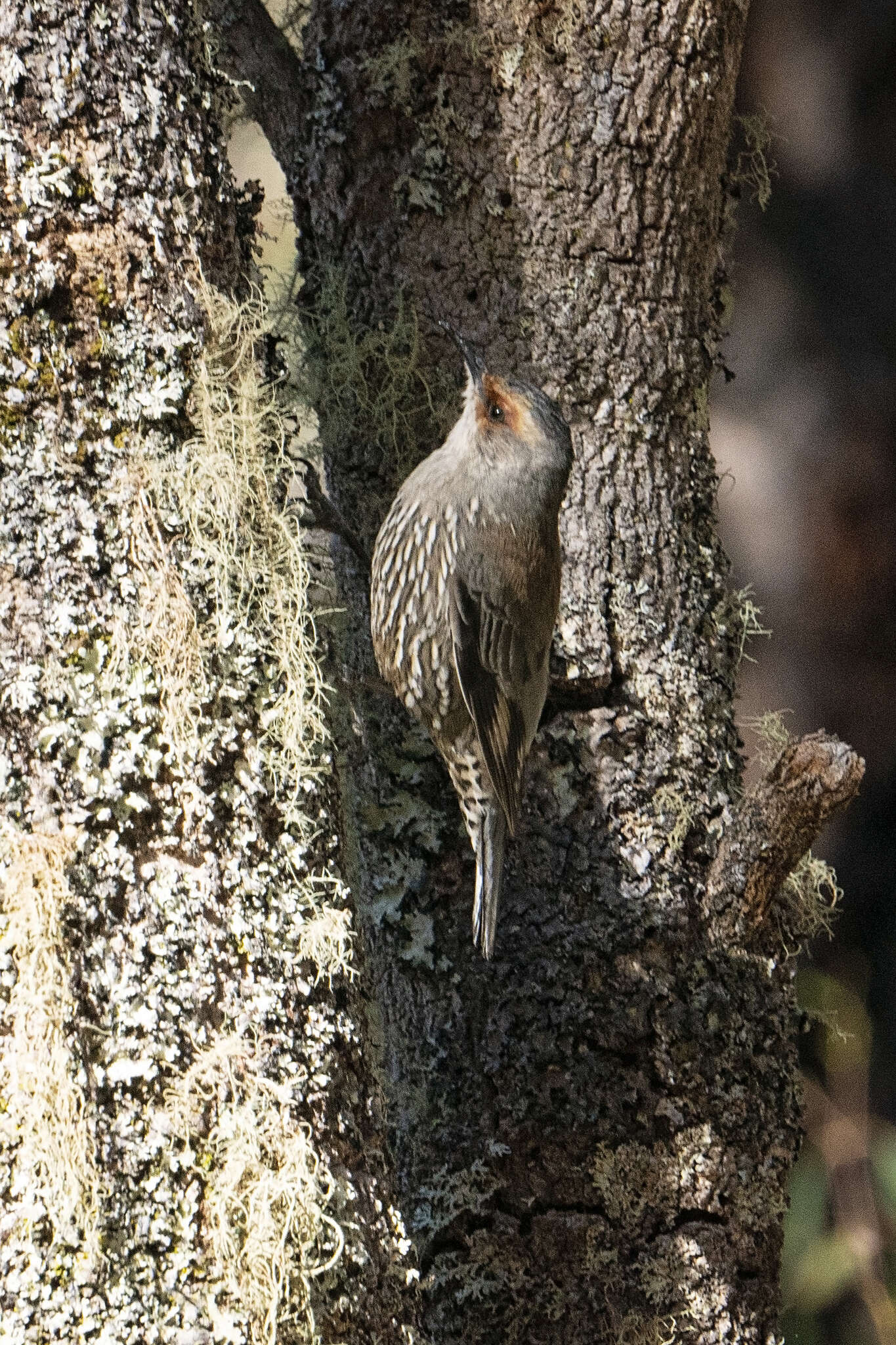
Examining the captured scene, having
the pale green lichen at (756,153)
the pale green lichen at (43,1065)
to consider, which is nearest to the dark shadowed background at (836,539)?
the pale green lichen at (756,153)

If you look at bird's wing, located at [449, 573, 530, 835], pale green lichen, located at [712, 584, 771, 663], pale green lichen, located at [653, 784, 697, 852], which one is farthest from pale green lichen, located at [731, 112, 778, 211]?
pale green lichen, located at [653, 784, 697, 852]

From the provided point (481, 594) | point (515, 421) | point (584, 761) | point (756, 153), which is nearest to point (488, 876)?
point (584, 761)

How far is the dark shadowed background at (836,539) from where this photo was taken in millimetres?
3764

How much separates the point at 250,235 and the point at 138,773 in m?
0.85

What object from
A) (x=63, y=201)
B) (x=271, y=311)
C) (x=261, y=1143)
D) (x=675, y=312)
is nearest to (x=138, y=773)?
(x=261, y=1143)

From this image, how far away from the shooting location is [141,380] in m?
1.67

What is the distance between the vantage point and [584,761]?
229cm

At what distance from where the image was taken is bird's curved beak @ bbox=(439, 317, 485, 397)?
230 centimetres

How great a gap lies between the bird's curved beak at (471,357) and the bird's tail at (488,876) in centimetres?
76

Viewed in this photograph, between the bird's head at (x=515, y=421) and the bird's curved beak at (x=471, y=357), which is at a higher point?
the bird's curved beak at (x=471, y=357)

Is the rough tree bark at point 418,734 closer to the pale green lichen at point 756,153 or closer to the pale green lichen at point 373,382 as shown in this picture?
the pale green lichen at point 373,382

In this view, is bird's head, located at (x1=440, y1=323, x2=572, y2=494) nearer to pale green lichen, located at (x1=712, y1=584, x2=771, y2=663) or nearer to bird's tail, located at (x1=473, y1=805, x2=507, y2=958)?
pale green lichen, located at (x1=712, y1=584, x2=771, y2=663)

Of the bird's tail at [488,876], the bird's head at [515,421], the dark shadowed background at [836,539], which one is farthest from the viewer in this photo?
the dark shadowed background at [836,539]

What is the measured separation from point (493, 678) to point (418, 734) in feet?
0.71
